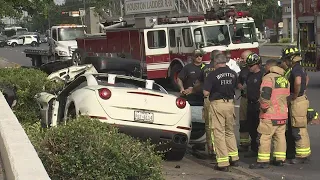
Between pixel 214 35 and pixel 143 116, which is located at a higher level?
pixel 214 35

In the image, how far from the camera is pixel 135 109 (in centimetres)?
810

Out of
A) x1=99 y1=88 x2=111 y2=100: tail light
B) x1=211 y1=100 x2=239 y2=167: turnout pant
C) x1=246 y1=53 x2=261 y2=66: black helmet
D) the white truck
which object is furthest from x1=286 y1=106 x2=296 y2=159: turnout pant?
the white truck

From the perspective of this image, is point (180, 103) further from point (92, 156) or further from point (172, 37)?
point (172, 37)

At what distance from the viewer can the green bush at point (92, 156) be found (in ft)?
16.0

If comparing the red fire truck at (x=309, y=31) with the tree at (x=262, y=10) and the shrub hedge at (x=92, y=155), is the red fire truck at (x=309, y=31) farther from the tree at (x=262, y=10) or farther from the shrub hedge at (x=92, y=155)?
the tree at (x=262, y=10)

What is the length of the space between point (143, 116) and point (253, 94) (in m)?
1.91

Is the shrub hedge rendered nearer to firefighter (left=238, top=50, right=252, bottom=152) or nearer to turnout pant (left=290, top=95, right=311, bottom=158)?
turnout pant (left=290, top=95, right=311, bottom=158)

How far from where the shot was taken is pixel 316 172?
26.6 feet

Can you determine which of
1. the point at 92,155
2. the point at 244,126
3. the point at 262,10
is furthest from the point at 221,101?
the point at 262,10

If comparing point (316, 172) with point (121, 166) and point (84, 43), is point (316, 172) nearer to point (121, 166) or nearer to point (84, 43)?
point (121, 166)

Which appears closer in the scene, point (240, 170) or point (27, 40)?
point (240, 170)

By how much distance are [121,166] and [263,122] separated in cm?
385

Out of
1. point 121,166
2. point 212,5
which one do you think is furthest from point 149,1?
point 121,166

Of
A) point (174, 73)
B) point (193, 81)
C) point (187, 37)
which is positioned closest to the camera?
point (193, 81)
